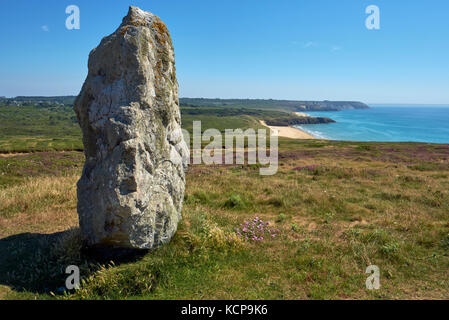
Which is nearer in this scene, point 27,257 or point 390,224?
point 27,257

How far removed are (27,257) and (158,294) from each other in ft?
12.7

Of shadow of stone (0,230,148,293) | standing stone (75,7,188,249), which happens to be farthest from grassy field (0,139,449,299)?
standing stone (75,7,188,249)

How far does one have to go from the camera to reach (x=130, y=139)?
6.35 metres

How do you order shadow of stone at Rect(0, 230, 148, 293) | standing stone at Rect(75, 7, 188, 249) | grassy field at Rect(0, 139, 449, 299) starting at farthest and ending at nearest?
standing stone at Rect(75, 7, 188, 249) < shadow of stone at Rect(0, 230, 148, 293) < grassy field at Rect(0, 139, 449, 299)

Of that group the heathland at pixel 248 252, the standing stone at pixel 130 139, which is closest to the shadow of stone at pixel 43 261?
the heathland at pixel 248 252

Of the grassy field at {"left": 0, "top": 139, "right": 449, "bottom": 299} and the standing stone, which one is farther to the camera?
the standing stone

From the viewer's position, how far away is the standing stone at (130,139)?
6266 mm

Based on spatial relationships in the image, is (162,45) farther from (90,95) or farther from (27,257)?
(27,257)

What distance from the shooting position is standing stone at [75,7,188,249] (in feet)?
20.6

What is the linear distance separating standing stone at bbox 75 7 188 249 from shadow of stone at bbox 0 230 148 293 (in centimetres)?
34

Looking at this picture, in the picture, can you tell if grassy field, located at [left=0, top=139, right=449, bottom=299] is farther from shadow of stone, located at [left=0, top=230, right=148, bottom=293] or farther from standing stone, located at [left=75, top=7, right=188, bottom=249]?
standing stone, located at [left=75, top=7, right=188, bottom=249]
